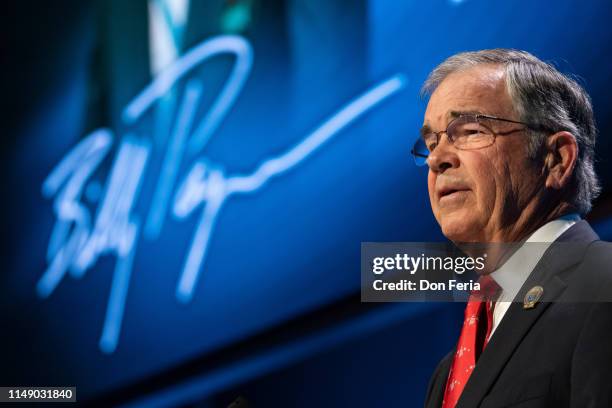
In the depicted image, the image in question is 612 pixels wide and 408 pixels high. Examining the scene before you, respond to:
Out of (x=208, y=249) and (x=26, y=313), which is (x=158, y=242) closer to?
(x=208, y=249)

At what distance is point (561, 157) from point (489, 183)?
145 millimetres

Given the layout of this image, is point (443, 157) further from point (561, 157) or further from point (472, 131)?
point (561, 157)

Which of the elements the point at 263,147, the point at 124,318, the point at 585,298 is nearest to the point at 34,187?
the point at 124,318

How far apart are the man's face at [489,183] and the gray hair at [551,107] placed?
0.02 meters

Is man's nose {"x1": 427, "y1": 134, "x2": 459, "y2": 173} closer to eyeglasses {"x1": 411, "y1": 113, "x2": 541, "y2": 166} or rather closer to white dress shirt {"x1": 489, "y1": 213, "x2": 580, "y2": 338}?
eyeglasses {"x1": 411, "y1": 113, "x2": 541, "y2": 166}

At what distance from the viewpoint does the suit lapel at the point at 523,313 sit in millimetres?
1130

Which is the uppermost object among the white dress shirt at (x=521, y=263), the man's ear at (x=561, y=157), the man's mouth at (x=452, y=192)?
the man's ear at (x=561, y=157)

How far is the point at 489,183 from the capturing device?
134 cm

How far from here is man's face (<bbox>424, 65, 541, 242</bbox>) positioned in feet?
4.39

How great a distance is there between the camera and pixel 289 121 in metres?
2.99
